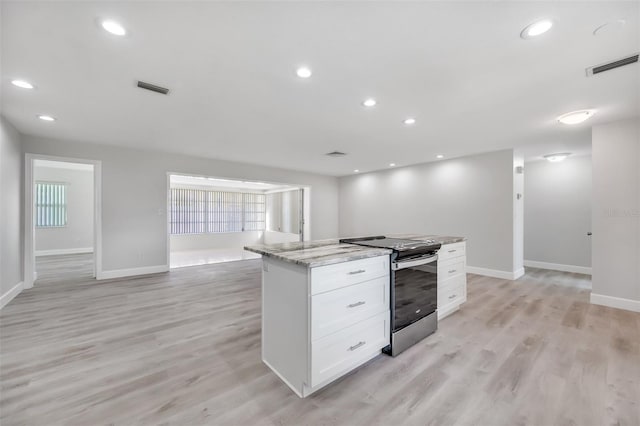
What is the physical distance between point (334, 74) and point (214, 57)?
3.23 ft

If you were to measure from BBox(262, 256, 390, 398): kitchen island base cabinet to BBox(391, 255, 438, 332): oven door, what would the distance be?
0.11m

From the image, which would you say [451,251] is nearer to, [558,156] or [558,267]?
[558,156]

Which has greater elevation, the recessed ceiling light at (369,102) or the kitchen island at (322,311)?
the recessed ceiling light at (369,102)

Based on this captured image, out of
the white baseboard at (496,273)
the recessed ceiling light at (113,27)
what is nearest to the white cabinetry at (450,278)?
the white baseboard at (496,273)

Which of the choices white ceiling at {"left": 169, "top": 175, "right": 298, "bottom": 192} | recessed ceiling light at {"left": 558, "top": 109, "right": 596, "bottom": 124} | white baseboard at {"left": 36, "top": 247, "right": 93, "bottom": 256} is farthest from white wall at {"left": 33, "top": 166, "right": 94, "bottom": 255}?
recessed ceiling light at {"left": 558, "top": 109, "right": 596, "bottom": 124}

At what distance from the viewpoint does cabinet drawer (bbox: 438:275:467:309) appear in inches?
118

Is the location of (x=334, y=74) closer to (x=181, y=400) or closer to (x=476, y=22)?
(x=476, y=22)

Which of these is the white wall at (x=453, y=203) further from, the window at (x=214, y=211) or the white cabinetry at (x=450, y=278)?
the window at (x=214, y=211)

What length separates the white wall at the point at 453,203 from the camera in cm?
504

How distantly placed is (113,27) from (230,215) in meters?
9.15

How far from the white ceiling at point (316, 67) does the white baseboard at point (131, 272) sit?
99.9 inches

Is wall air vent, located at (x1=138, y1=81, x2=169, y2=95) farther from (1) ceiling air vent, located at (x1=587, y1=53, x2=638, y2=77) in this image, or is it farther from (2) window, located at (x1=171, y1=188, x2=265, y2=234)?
(2) window, located at (x1=171, y1=188, x2=265, y2=234)

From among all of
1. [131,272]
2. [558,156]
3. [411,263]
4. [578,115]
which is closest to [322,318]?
[411,263]

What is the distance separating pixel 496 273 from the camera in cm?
511
